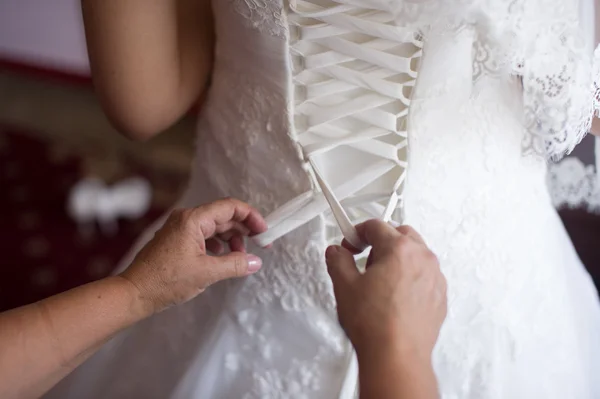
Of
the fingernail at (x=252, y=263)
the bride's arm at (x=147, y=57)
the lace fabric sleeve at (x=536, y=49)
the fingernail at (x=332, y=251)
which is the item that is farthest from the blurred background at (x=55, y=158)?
the lace fabric sleeve at (x=536, y=49)

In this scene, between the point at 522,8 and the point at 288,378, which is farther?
the point at 288,378

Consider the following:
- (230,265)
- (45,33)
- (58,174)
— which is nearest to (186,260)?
(230,265)

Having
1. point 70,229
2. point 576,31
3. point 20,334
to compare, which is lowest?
point 70,229

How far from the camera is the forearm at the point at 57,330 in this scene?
0.49 metres

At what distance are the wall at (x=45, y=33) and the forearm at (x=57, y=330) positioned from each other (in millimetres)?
2178

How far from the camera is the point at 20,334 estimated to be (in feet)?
1.63

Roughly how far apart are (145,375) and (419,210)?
1.38ft

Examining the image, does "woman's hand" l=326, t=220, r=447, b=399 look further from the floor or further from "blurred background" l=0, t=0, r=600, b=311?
the floor

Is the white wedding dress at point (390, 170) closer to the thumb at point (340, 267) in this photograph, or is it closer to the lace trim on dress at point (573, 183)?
the thumb at point (340, 267)

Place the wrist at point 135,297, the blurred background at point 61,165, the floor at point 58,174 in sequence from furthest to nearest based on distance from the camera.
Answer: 1. the floor at point 58,174
2. the blurred background at point 61,165
3. the wrist at point 135,297

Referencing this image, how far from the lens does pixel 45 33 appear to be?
8.30ft

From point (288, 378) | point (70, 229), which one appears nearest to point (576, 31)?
point (288, 378)

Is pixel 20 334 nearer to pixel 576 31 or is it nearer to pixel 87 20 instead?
pixel 87 20

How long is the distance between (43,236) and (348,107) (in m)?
1.44
